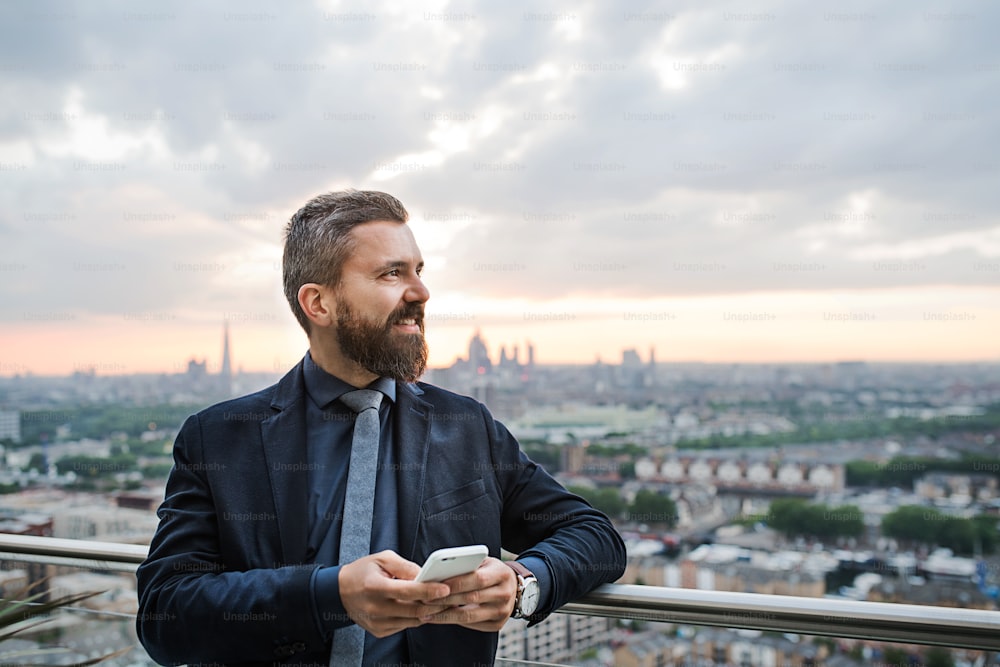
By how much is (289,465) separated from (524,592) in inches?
20.4

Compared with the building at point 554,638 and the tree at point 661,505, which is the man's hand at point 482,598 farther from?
the tree at point 661,505

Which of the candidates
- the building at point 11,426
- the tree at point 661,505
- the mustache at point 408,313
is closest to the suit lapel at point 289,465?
the mustache at point 408,313

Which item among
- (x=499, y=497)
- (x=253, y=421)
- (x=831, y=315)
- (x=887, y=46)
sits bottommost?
(x=499, y=497)

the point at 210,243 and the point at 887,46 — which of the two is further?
the point at 887,46

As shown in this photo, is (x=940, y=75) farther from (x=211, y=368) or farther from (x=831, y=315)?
(x=211, y=368)

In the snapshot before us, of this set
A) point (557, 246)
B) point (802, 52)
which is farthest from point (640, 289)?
point (802, 52)

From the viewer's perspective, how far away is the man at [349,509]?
44.3 inches

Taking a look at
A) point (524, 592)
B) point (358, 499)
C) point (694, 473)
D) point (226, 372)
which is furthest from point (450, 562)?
point (694, 473)

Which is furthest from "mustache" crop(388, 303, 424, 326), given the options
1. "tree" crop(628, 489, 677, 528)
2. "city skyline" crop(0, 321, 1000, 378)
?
"tree" crop(628, 489, 677, 528)

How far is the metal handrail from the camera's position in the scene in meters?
1.29

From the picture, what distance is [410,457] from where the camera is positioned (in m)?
1.40

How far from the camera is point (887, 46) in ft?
40.7

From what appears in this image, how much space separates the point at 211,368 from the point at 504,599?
4035 millimetres

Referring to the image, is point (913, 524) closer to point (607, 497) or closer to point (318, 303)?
point (607, 497)
